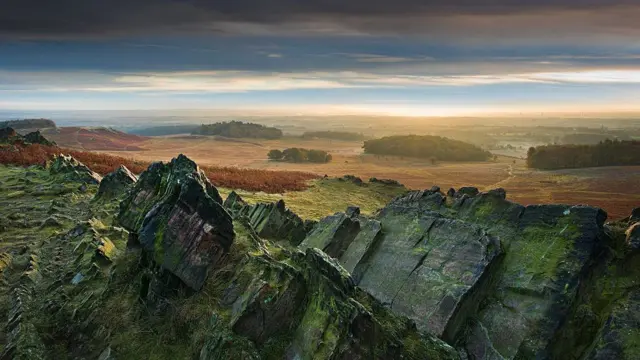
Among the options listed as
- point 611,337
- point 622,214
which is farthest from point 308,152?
point 611,337

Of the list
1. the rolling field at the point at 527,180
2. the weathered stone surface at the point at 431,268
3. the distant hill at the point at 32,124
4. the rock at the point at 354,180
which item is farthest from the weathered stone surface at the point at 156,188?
the distant hill at the point at 32,124

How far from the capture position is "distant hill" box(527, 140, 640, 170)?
72.2 m

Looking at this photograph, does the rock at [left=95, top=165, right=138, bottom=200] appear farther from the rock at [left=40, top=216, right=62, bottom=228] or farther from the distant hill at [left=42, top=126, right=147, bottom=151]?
the distant hill at [left=42, top=126, right=147, bottom=151]

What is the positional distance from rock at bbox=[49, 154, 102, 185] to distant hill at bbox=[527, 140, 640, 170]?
245ft

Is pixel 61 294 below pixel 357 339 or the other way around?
below

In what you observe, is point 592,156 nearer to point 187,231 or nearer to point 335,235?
point 335,235

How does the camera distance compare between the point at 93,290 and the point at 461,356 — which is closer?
the point at 461,356

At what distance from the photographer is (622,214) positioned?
1351 inches

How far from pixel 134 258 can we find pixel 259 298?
643 centimetres

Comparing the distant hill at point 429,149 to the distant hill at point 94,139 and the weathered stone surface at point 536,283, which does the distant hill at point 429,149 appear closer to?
the distant hill at point 94,139

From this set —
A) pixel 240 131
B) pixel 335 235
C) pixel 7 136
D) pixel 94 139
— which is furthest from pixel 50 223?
pixel 240 131

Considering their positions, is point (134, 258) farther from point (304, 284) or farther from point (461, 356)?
point (461, 356)

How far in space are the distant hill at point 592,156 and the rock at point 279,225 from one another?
68.6 m

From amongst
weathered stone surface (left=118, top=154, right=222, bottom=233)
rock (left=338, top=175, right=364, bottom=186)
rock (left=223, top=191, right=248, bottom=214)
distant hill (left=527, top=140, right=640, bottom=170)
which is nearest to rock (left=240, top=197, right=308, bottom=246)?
rock (left=223, top=191, right=248, bottom=214)
